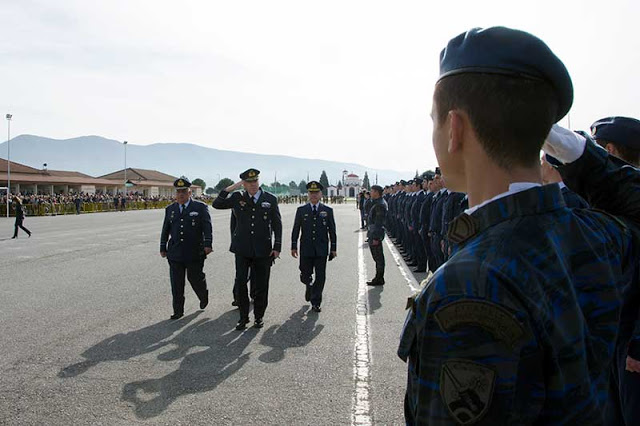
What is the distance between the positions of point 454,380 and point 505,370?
0.10 meters

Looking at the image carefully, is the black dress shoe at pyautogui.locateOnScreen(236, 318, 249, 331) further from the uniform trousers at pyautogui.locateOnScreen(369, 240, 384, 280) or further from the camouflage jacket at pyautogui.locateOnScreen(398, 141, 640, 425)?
the camouflage jacket at pyautogui.locateOnScreen(398, 141, 640, 425)

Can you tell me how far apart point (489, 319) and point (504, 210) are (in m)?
0.26

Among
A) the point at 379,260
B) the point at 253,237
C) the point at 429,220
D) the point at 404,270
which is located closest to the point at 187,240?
the point at 253,237

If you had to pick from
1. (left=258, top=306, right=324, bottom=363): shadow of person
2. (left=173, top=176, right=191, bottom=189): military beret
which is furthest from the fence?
(left=258, top=306, right=324, bottom=363): shadow of person

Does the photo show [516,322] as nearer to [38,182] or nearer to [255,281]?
[255,281]

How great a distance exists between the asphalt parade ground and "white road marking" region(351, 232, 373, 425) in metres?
0.02

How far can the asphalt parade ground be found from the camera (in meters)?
4.09

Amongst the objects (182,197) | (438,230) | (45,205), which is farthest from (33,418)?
(45,205)

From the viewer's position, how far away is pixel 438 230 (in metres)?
10.1

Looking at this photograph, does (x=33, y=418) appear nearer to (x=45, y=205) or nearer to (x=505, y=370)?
(x=505, y=370)

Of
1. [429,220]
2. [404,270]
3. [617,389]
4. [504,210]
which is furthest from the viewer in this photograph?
[404,270]

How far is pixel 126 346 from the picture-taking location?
5.82m

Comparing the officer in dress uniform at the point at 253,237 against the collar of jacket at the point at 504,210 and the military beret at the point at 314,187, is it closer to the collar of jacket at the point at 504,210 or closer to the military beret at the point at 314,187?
the military beret at the point at 314,187

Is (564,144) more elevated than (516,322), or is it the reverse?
(564,144)
